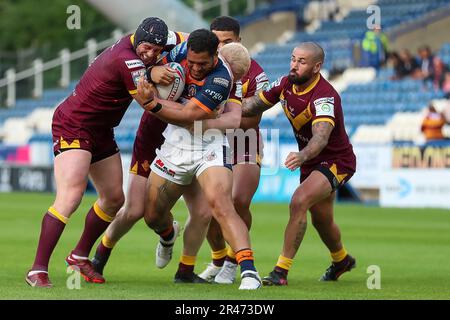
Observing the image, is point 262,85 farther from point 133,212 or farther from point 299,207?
point 133,212

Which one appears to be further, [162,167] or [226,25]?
[226,25]

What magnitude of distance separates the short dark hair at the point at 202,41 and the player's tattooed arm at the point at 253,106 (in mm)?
1691

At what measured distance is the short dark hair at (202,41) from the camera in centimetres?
959

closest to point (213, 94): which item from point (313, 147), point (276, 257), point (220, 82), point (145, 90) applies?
point (220, 82)

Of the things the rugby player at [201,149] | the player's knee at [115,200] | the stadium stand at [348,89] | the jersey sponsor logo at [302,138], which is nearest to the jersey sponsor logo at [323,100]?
the jersey sponsor logo at [302,138]

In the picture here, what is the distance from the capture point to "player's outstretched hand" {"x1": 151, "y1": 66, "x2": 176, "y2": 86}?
974cm

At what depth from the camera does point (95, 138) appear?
406 inches

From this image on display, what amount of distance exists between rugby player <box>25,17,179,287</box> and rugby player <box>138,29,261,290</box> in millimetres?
297

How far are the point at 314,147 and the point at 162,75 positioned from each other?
1.67 m

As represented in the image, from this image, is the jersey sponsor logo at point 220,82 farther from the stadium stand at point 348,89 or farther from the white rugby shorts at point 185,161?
the stadium stand at point 348,89

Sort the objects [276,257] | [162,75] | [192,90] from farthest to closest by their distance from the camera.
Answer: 1. [276,257]
2. [192,90]
3. [162,75]

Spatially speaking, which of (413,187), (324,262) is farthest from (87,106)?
(413,187)

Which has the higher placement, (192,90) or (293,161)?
(192,90)

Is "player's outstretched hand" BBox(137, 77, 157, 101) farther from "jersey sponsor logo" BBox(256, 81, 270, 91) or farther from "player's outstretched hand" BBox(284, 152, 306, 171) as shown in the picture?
"jersey sponsor logo" BBox(256, 81, 270, 91)
